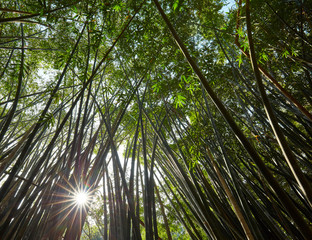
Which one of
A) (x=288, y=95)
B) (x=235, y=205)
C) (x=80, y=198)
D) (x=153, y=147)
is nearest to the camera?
(x=235, y=205)

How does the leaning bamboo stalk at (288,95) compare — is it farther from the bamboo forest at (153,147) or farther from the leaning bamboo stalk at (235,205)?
the leaning bamboo stalk at (235,205)

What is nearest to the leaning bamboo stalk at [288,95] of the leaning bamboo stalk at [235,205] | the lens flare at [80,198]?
the leaning bamboo stalk at [235,205]

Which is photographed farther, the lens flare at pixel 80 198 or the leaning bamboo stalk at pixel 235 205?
the lens flare at pixel 80 198

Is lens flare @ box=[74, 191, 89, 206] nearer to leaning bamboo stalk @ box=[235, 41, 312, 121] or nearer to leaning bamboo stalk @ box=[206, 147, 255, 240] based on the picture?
leaning bamboo stalk @ box=[206, 147, 255, 240]

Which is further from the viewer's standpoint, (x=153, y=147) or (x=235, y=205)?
(x=153, y=147)

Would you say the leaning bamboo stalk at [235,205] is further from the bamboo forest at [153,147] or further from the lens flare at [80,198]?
the lens flare at [80,198]

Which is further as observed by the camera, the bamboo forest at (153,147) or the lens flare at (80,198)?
the lens flare at (80,198)

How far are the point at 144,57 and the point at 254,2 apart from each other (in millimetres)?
2121

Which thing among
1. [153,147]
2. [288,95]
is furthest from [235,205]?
[288,95]

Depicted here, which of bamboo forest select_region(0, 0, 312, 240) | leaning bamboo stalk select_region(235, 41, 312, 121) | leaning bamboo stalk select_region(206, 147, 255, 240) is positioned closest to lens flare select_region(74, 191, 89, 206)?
bamboo forest select_region(0, 0, 312, 240)

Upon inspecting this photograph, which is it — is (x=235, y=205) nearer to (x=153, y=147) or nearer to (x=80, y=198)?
(x=153, y=147)

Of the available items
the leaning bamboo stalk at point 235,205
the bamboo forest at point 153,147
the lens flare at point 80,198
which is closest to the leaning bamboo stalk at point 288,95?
the bamboo forest at point 153,147

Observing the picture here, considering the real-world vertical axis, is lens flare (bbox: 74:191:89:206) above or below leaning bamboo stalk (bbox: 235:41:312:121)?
below

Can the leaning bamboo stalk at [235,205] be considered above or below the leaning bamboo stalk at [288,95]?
below
